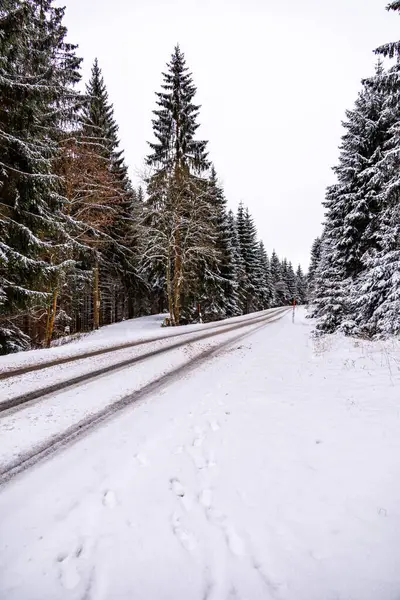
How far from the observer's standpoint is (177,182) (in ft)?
62.1

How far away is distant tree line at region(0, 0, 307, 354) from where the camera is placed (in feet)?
29.0

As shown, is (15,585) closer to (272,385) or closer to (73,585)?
(73,585)

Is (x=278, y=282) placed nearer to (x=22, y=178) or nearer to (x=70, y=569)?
(x=22, y=178)

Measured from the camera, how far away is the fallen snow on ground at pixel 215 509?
196 centimetres

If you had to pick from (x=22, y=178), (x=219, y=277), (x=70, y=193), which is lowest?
(x=219, y=277)

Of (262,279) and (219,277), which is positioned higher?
(262,279)

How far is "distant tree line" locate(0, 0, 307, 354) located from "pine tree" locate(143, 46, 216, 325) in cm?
7

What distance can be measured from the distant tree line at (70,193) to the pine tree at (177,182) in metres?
0.07

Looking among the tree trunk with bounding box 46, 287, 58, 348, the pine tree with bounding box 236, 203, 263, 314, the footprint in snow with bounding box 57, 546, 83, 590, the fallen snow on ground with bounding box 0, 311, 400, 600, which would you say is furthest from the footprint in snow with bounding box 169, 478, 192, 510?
the pine tree with bounding box 236, 203, 263, 314

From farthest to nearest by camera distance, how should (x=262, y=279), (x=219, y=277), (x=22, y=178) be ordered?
(x=262, y=279) < (x=219, y=277) < (x=22, y=178)

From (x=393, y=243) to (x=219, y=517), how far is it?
12.2 m

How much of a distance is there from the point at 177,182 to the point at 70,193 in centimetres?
744

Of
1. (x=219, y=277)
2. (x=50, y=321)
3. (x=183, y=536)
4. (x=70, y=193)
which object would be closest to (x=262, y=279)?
(x=219, y=277)

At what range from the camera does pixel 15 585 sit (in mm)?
1900
